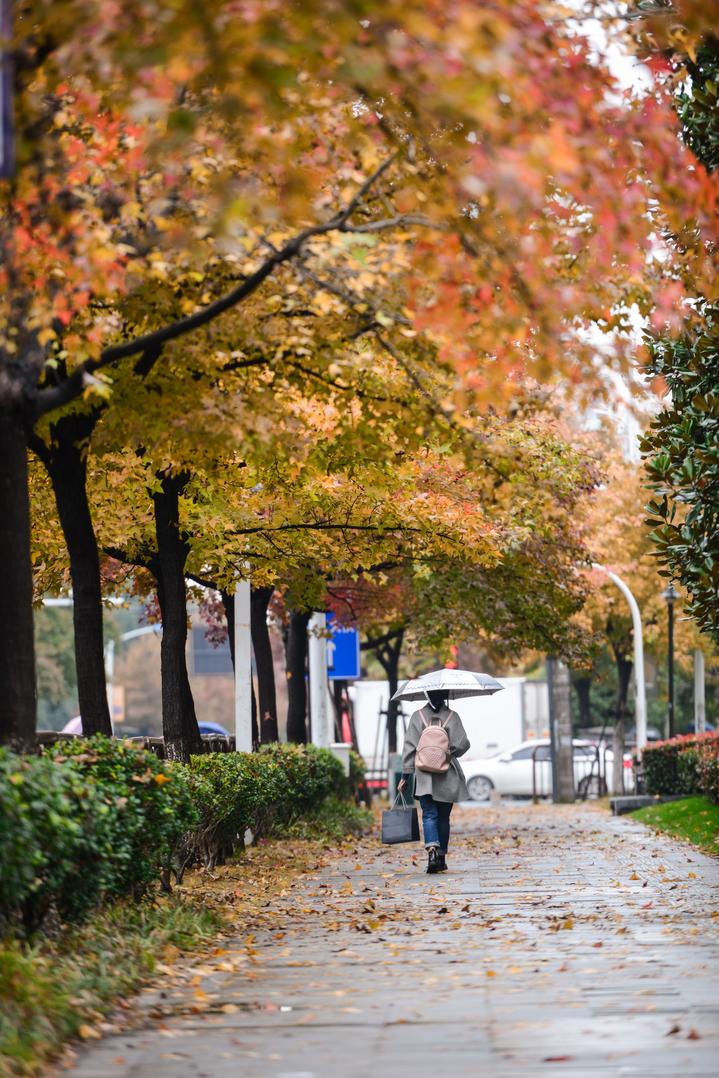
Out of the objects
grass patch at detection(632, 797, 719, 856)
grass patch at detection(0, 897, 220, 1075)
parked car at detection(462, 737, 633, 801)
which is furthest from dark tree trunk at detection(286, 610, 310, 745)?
parked car at detection(462, 737, 633, 801)

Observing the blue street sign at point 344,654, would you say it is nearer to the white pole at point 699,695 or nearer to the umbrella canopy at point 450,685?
the umbrella canopy at point 450,685

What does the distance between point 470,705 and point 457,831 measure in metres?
20.7

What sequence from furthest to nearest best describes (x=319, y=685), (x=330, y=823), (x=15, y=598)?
(x=319, y=685), (x=330, y=823), (x=15, y=598)

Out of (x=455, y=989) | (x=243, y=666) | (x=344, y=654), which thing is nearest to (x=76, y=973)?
(x=455, y=989)

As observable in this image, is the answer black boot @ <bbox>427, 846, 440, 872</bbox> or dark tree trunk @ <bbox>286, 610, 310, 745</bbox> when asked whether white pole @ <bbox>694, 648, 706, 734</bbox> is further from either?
black boot @ <bbox>427, 846, 440, 872</bbox>

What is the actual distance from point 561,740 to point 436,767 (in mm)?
21892

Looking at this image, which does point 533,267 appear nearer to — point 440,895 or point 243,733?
point 440,895

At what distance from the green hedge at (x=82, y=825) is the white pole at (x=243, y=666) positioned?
23.9ft

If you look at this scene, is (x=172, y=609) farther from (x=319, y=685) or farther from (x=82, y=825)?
(x=319, y=685)

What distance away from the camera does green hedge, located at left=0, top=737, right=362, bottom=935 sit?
753 centimetres

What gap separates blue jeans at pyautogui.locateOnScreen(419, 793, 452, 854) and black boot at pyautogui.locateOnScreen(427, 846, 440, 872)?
6 cm

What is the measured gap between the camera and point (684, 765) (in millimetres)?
25844

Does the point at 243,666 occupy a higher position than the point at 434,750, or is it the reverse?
the point at 243,666

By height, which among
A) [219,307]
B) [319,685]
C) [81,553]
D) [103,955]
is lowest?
[103,955]
